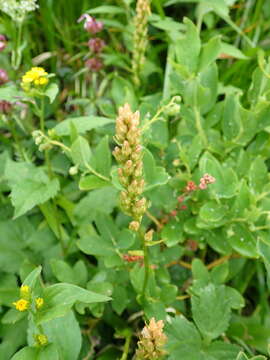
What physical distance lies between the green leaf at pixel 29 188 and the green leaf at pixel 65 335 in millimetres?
373

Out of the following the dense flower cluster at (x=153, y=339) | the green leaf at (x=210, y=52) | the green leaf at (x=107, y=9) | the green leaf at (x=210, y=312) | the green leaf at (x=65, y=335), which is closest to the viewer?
the dense flower cluster at (x=153, y=339)

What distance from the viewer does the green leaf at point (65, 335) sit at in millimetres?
1416

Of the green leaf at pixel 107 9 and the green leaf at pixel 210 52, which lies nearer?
the green leaf at pixel 210 52

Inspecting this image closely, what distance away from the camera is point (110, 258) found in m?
1.74

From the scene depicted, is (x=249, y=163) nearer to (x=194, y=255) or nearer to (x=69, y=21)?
(x=194, y=255)

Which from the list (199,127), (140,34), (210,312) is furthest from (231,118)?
(210,312)

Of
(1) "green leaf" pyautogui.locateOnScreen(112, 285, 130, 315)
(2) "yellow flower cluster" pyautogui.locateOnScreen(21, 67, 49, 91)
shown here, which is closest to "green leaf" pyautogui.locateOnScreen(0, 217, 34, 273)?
(1) "green leaf" pyautogui.locateOnScreen(112, 285, 130, 315)

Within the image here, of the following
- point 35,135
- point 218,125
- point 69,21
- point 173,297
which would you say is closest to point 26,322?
point 173,297

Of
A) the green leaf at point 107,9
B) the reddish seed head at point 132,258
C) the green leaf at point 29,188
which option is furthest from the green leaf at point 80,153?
the green leaf at point 107,9

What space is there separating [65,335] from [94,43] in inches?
53.2

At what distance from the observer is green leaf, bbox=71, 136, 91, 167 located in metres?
1.60

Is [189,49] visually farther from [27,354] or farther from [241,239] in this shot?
[27,354]

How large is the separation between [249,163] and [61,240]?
77cm

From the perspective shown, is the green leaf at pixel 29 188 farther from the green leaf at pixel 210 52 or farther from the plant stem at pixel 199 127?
the green leaf at pixel 210 52
